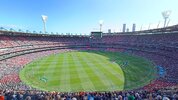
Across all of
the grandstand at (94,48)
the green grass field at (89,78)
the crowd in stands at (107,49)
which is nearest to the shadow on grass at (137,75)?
the green grass field at (89,78)

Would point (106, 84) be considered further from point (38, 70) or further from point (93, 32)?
point (93, 32)

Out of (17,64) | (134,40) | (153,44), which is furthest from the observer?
(134,40)

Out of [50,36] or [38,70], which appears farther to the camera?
[50,36]

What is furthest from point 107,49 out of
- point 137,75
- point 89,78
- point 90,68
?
point 89,78

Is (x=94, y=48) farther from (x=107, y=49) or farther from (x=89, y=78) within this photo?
(x=89, y=78)

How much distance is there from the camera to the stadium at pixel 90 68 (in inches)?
760

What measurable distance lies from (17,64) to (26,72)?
785cm

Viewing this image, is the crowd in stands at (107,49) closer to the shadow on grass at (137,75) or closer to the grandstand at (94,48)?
the grandstand at (94,48)

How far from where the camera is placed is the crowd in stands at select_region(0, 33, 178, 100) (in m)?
18.0

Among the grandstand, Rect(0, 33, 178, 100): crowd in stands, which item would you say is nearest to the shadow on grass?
the grandstand

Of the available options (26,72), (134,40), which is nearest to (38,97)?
(26,72)

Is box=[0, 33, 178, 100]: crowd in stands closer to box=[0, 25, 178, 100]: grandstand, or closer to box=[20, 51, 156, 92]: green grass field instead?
box=[0, 25, 178, 100]: grandstand

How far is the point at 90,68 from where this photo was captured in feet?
149

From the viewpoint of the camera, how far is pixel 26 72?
40.9 metres
